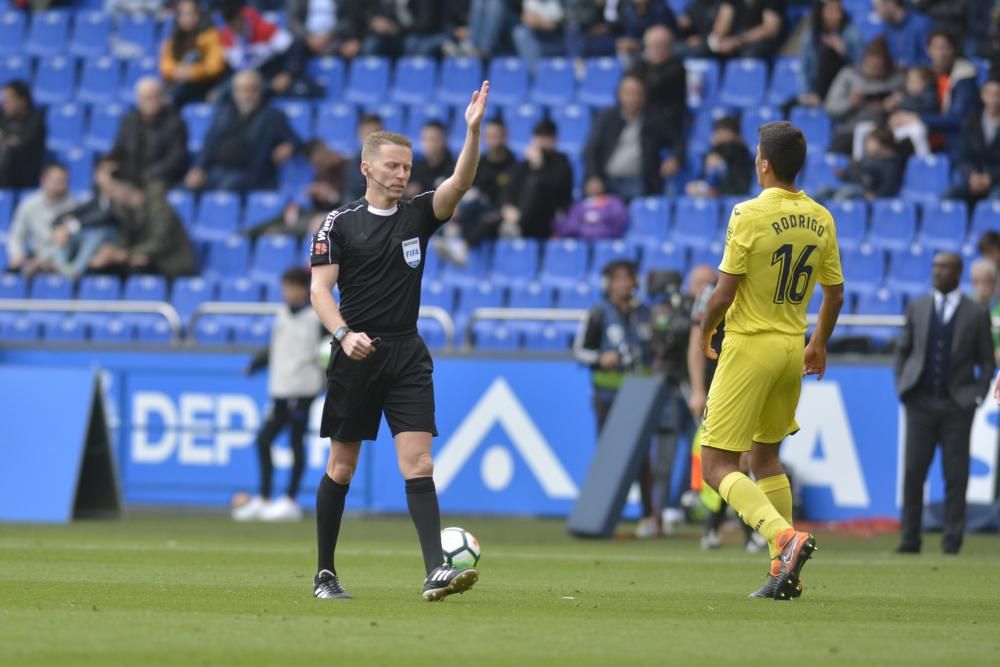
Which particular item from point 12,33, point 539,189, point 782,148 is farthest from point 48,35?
point 782,148

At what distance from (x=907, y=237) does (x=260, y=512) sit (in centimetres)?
728

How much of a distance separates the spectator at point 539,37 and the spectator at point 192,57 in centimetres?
415

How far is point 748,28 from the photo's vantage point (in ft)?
73.7

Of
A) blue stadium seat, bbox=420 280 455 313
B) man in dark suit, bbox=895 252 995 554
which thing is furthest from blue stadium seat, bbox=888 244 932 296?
blue stadium seat, bbox=420 280 455 313

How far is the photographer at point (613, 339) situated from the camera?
55.7 ft

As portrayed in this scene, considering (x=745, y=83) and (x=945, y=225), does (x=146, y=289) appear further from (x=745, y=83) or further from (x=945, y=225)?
(x=945, y=225)

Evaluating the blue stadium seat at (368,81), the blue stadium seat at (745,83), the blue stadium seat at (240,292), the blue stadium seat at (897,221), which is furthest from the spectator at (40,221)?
the blue stadium seat at (897,221)

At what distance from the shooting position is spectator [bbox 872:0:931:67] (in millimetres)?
21609

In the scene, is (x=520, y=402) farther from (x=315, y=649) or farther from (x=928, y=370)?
(x=315, y=649)

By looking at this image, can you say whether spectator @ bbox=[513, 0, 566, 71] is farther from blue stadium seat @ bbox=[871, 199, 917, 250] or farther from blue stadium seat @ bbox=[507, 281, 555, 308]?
blue stadium seat @ bbox=[871, 199, 917, 250]

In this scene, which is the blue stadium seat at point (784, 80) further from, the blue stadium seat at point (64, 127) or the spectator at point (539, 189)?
the blue stadium seat at point (64, 127)

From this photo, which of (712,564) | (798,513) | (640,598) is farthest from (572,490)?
(640,598)

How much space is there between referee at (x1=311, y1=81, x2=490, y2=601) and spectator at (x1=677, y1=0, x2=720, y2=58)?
→ 13881 millimetres

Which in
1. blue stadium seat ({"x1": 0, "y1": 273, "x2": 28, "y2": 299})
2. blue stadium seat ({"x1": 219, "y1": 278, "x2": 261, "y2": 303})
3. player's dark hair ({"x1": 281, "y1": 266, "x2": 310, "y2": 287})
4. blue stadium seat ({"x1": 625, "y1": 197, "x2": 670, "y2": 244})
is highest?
blue stadium seat ({"x1": 625, "y1": 197, "x2": 670, "y2": 244})
